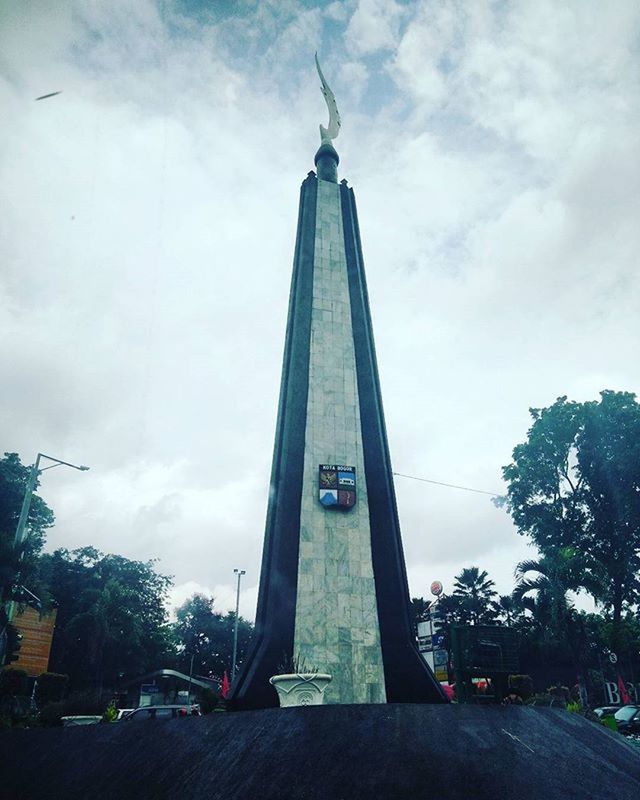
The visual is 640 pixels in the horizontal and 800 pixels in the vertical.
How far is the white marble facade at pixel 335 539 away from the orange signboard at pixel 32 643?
2965 cm

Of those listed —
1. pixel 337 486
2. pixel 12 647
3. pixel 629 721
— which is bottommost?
pixel 629 721

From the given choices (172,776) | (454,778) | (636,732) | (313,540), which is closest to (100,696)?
(313,540)

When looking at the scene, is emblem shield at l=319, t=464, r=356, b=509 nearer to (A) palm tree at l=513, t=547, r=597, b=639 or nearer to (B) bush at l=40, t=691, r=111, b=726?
(B) bush at l=40, t=691, r=111, b=726

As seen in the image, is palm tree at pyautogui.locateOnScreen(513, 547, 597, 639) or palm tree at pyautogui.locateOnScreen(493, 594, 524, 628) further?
palm tree at pyautogui.locateOnScreen(493, 594, 524, 628)

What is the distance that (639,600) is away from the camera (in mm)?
32812

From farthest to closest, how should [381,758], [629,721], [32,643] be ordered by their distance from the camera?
[32,643], [629,721], [381,758]

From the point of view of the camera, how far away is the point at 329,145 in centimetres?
2709

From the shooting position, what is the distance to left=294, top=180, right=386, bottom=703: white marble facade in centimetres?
1514

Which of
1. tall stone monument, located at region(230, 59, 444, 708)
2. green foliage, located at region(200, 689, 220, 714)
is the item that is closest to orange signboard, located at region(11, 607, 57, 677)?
green foliage, located at region(200, 689, 220, 714)

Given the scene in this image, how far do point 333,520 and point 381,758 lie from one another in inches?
459

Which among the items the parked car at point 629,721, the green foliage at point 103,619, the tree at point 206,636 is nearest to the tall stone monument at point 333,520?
the parked car at point 629,721

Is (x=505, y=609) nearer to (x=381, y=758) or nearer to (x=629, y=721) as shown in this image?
(x=629, y=721)

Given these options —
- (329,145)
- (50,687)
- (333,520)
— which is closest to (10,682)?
(50,687)

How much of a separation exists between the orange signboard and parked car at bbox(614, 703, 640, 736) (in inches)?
1369
